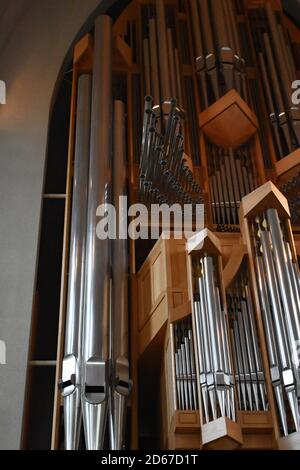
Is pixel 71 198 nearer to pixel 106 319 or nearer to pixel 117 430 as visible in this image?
pixel 106 319

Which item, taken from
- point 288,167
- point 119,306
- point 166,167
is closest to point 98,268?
point 119,306

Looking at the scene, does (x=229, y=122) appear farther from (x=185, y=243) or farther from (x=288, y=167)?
(x=185, y=243)

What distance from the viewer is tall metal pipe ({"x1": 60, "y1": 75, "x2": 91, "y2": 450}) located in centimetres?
612

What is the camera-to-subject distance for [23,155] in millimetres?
8531

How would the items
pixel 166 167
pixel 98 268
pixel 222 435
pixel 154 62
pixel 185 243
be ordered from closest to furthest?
pixel 222 435 → pixel 98 268 → pixel 185 243 → pixel 166 167 → pixel 154 62

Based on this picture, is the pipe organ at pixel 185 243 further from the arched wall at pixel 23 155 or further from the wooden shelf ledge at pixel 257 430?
the arched wall at pixel 23 155

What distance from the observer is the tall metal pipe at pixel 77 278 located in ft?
20.1

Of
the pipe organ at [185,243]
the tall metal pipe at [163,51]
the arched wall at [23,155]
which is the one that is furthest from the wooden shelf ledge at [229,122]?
the arched wall at [23,155]

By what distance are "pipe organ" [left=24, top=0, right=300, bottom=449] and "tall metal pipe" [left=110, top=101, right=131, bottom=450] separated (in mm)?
15

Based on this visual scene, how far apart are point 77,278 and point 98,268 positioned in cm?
24

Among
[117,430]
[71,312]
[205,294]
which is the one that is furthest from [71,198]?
[117,430]

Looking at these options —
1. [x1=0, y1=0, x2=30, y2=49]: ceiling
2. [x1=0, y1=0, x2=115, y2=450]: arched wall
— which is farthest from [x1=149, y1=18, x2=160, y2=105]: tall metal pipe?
[x1=0, y1=0, x2=30, y2=49]: ceiling

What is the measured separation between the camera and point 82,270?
7062mm

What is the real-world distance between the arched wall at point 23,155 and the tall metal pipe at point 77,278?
1.51ft
